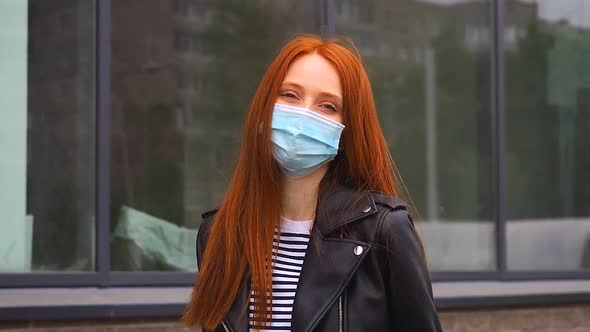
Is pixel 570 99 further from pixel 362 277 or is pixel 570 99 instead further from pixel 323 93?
pixel 362 277

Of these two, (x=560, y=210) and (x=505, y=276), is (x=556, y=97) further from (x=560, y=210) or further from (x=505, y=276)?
(x=505, y=276)

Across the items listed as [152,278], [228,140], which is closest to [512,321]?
[228,140]

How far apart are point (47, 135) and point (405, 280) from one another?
3.85 meters

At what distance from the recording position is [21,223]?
5633mm

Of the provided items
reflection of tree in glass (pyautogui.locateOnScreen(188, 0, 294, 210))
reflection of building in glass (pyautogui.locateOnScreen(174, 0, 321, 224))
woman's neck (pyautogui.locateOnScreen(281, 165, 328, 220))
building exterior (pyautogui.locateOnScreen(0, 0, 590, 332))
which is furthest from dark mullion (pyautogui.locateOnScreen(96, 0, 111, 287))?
woman's neck (pyautogui.locateOnScreen(281, 165, 328, 220))

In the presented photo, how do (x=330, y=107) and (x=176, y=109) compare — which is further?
(x=176, y=109)

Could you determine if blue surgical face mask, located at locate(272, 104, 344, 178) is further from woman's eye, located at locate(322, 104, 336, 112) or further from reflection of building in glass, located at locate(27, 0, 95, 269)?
reflection of building in glass, located at locate(27, 0, 95, 269)

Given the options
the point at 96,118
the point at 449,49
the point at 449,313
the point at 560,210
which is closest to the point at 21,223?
the point at 96,118

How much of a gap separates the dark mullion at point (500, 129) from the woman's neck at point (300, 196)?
524 centimetres

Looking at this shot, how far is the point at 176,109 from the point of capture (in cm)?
613

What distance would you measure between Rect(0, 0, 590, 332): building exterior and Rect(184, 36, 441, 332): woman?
2.31 metres

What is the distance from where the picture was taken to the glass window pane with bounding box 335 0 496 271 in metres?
7.12

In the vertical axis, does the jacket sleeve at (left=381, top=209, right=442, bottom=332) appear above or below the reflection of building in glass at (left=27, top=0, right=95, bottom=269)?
below

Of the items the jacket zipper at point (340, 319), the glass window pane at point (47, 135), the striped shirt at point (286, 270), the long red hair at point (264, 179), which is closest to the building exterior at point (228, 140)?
the glass window pane at point (47, 135)
